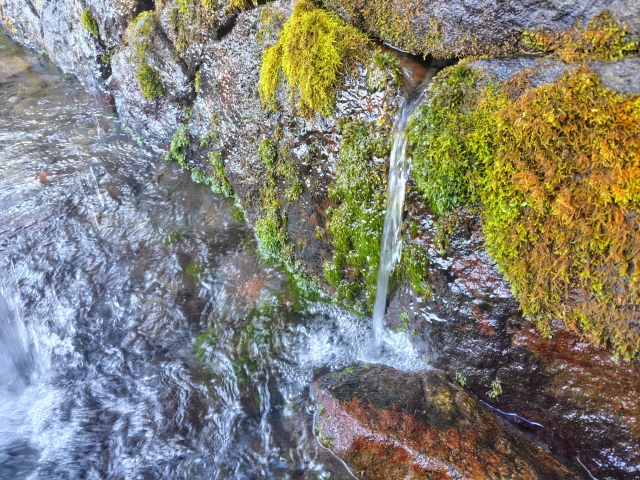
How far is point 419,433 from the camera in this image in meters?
2.97

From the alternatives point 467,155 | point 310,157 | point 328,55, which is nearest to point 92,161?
point 310,157

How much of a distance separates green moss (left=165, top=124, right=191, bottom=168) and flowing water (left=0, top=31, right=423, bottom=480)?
0.17 meters

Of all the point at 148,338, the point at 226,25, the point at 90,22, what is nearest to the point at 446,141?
the point at 226,25

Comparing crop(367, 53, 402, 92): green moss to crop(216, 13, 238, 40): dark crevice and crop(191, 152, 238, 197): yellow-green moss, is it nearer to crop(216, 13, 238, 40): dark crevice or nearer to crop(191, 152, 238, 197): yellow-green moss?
crop(216, 13, 238, 40): dark crevice

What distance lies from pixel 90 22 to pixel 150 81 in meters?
1.89

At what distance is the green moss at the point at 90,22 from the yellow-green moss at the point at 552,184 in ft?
19.4

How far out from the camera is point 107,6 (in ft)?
20.6

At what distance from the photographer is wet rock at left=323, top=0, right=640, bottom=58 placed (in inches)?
104

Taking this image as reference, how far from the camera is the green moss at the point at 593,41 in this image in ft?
8.20

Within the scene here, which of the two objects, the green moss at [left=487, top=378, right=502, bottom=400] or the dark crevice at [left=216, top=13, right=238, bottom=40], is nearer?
the green moss at [left=487, top=378, right=502, bottom=400]

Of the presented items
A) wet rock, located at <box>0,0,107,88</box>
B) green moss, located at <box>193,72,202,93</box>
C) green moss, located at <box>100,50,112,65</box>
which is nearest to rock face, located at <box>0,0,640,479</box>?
green moss, located at <box>193,72,202,93</box>

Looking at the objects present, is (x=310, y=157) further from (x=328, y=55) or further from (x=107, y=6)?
(x=107, y=6)

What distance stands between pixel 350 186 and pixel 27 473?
132 inches

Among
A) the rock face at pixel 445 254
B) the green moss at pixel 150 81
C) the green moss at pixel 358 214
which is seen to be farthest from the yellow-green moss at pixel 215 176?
the green moss at pixel 358 214
